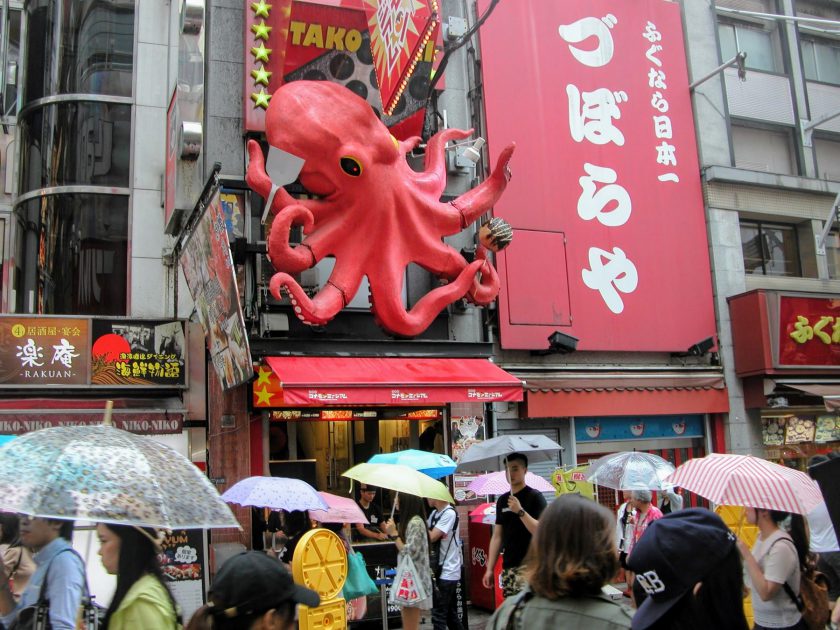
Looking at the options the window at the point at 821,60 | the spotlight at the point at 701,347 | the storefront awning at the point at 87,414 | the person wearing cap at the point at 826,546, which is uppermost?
the window at the point at 821,60

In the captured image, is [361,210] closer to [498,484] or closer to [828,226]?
[498,484]

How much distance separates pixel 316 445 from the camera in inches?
513

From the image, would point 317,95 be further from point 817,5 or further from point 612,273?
point 817,5

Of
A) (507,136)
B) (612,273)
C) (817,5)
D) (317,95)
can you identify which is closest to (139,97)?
(317,95)

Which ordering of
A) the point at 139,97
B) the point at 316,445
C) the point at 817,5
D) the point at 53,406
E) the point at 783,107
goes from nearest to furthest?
the point at 53,406 < the point at 316,445 < the point at 139,97 < the point at 783,107 < the point at 817,5

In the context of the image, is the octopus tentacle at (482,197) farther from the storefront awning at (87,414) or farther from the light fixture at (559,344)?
the storefront awning at (87,414)

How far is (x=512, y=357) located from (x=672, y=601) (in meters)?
11.3

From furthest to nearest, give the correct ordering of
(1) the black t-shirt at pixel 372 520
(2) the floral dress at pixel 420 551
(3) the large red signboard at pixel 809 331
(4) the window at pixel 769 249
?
(4) the window at pixel 769 249
(3) the large red signboard at pixel 809 331
(1) the black t-shirt at pixel 372 520
(2) the floral dress at pixel 420 551

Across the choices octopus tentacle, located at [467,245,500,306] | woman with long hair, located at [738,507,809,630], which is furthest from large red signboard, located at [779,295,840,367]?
woman with long hair, located at [738,507,809,630]

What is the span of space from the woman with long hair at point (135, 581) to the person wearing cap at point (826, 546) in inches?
172

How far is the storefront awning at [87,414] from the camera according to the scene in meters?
11.4

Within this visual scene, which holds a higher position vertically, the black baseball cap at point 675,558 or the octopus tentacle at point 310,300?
the octopus tentacle at point 310,300

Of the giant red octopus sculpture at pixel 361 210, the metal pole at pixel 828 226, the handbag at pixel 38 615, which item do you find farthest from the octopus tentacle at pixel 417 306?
the handbag at pixel 38 615

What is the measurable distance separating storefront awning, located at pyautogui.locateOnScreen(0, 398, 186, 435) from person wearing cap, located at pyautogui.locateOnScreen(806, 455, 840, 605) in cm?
875
